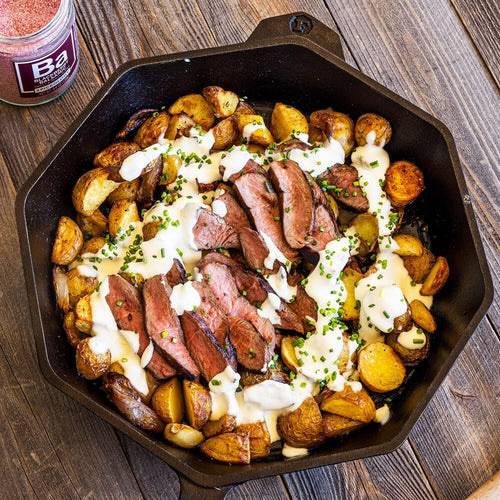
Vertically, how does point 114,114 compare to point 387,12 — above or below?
below

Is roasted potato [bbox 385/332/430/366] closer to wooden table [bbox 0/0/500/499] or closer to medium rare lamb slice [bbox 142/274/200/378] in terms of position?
wooden table [bbox 0/0/500/499]

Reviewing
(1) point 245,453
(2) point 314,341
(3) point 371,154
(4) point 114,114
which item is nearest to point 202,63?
(4) point 114,114

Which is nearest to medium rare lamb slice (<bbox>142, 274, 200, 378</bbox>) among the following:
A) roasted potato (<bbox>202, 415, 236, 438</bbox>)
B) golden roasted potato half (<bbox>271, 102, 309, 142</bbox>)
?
roasted potato (<bbox>202, 415, 236, 438</bbox>)

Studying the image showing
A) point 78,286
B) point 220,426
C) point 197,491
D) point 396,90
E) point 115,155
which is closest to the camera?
point 197,491

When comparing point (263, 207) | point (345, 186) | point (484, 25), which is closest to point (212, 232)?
point (263, 207)

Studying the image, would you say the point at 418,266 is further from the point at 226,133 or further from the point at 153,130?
the point at 153,130

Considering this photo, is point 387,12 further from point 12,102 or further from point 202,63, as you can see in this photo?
point 12,102
